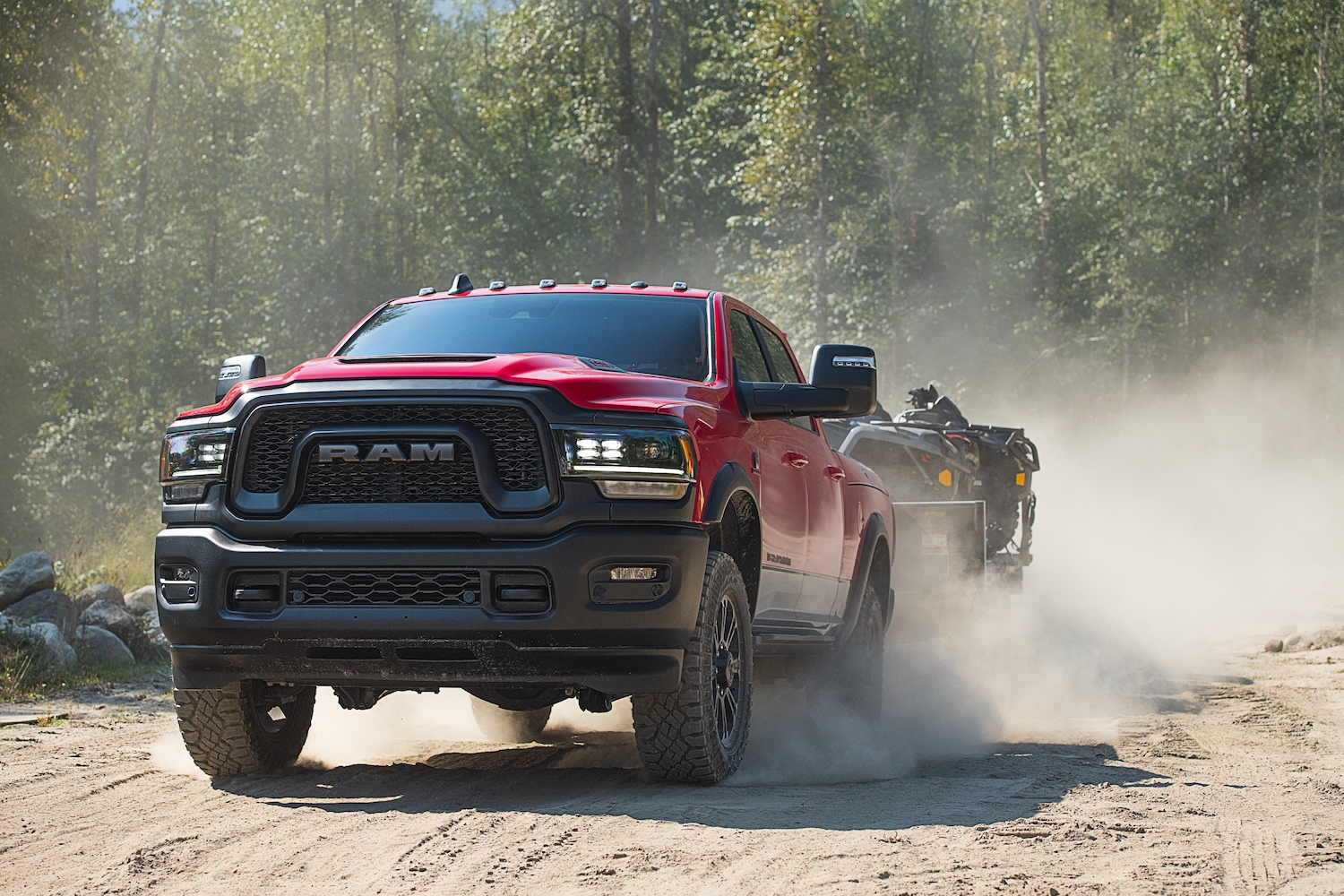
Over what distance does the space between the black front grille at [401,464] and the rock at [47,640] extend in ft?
19.1

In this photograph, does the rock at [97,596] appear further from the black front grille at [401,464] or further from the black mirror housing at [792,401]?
the black mirror housing at [792,401]

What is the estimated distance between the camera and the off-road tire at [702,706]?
217 inches

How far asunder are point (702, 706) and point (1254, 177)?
120ft

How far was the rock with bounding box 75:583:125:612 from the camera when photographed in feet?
40.6

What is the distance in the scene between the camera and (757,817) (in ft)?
16.7

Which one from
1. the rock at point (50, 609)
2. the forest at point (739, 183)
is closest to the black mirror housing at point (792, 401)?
the rock at point (50, 609)

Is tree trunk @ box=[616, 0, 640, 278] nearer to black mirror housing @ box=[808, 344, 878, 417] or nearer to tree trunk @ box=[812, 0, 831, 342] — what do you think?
tree trunk @ box=[812, 0, 831, 342]

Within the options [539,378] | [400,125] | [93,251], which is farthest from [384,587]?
[400,125]

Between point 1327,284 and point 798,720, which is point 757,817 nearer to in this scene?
point 798,720

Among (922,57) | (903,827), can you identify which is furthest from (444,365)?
(922,57)

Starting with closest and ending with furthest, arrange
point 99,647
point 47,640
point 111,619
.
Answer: point 47,640, point 99,647, point 111,619

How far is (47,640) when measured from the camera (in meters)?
10.5

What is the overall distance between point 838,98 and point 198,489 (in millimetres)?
32702

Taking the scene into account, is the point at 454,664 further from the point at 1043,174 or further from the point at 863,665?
the point at 1043,174
